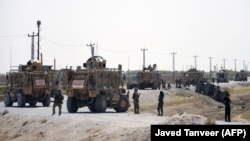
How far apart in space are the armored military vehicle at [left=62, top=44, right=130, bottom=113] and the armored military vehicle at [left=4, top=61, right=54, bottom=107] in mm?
9506

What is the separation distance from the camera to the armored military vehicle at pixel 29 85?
4744cm

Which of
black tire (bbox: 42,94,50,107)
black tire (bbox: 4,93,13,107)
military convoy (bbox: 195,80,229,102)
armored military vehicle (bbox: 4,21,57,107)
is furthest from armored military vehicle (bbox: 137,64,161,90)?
black tire (bbox: 4,93,13,107)

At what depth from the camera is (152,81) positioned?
80125 mm

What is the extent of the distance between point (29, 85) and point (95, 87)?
11.6 m

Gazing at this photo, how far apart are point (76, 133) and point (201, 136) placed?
11.6m

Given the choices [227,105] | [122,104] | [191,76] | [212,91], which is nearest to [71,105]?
[122,104]

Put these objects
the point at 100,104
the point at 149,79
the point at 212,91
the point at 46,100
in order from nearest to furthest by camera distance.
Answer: the point at 100,104
the point at 46,100
the point at 212,91
the point at 149,79

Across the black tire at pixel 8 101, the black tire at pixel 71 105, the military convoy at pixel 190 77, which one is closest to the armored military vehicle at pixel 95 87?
the black tire at pixel 71 105

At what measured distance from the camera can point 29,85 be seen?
47.3 meters

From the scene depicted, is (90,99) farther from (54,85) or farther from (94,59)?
(54,85)

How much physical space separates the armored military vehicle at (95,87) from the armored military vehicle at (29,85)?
9.51 meters

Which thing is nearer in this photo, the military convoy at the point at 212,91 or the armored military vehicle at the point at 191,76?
the military convoy at the point at 212,91

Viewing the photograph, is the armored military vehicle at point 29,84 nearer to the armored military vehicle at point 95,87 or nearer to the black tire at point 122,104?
the armored military vehicle at point 95,87

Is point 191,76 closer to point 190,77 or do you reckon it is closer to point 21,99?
point 190,77
